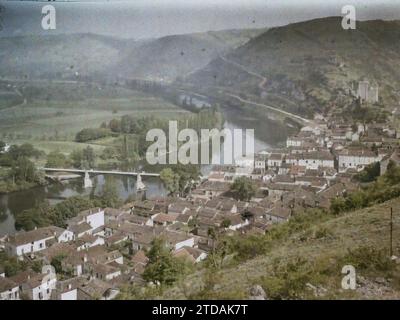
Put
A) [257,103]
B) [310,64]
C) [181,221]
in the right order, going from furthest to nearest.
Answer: [310,64] < [257,103] < [181,221]

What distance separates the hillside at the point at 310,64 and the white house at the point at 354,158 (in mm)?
3771

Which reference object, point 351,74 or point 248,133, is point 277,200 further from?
point 351,74

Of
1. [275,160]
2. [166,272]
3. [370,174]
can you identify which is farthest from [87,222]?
[275,160]

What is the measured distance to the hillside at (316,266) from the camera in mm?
1665

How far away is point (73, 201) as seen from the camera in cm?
581

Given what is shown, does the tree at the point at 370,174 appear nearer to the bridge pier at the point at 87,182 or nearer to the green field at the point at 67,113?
the bridge pier at the point at 87,182

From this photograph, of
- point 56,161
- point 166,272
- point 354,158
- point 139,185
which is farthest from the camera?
point 56,161

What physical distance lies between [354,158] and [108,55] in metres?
8.69

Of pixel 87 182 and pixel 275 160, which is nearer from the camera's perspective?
pixel 275 160

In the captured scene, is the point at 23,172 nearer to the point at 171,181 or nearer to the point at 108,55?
the point at 171,181

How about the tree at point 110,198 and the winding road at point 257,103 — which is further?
the winding road at point 257,103

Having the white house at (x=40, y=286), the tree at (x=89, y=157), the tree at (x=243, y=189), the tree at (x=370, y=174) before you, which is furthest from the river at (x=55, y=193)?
the tree at (x=370, y=174)

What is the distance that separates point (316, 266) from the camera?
74.3 inches
